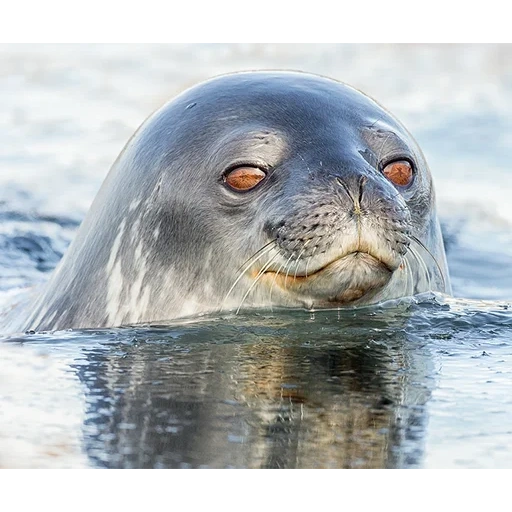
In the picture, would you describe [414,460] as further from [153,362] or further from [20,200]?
[20,200]

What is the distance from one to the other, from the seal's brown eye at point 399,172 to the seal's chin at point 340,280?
472 mm

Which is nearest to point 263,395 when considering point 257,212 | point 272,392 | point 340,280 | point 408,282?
point 272,392

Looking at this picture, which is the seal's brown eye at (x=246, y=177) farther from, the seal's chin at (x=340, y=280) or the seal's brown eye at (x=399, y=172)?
the seal's brown eye at (x=399, y=172)

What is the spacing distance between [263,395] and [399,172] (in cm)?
174

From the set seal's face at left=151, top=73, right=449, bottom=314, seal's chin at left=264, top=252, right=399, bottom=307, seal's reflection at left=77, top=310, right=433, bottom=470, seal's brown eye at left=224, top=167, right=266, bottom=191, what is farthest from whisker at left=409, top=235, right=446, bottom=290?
seal's brown eye at left=224, top=167, right=266, bottom=191

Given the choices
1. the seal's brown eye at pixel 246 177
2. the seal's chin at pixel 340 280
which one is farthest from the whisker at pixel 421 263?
the seal's brown eye at pixel 246 177

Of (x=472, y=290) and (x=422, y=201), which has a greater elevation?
(x=472, y=290)

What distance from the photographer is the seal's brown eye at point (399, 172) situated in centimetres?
498

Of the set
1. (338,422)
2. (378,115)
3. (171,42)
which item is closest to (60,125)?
(171,42)

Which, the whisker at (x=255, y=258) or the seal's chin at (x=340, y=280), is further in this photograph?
the whisker at (x=255, y=258)

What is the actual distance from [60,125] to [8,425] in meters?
10.7

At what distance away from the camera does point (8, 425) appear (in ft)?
10.8

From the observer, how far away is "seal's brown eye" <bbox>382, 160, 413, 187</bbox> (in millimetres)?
4984

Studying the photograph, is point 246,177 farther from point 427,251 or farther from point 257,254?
point 427,251
